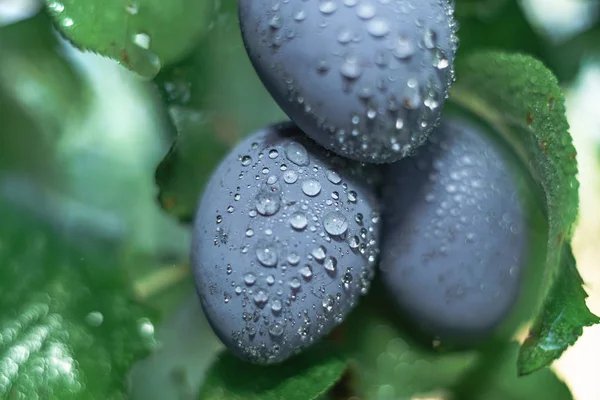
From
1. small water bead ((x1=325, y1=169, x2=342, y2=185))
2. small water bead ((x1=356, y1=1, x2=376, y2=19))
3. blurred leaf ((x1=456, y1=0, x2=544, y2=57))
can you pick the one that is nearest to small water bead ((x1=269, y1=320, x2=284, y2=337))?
small water bead ((x1=325, y1=169, x2=342, y2=185))

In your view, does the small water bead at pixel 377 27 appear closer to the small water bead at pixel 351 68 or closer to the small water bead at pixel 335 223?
the small water bead at pixel 351 68

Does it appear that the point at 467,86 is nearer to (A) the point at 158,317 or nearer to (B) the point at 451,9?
(B) the point at 451,9

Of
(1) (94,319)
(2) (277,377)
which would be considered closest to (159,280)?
(1) (94,319)

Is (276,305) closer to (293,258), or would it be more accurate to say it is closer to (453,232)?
(293,258)

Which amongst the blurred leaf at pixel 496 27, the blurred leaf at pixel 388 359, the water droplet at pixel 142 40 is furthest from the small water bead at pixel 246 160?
the blurred leaf at pixel 496 27

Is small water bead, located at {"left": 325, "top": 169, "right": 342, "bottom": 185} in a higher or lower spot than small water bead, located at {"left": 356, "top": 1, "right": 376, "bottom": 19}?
lower

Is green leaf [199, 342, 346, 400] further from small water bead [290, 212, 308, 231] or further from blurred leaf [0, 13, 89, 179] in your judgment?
blurred leaf [0, 13, 89, 179]

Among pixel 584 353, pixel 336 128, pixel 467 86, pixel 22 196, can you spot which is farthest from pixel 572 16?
pixel 22 196
